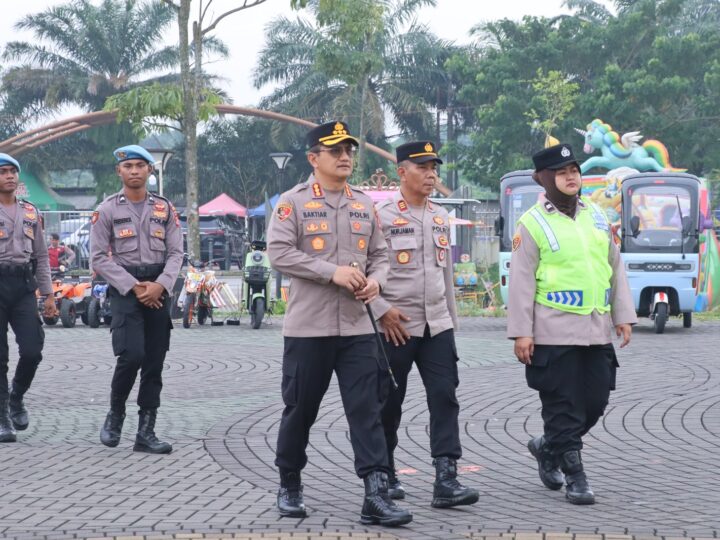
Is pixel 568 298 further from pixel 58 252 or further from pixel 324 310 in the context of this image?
pixel 58 252

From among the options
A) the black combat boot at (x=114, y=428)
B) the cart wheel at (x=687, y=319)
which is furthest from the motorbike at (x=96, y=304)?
the black combat boot at (x=114, y=428)

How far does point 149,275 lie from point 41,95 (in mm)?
51153

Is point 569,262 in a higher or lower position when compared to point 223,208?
lower

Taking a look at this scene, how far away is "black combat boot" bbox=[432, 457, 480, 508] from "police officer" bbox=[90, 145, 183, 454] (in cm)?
229

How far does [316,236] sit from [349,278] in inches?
11.8

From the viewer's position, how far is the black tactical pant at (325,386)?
5.95 metres

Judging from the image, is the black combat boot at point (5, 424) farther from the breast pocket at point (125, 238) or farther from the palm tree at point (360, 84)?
the palm tree at point (360, 84)

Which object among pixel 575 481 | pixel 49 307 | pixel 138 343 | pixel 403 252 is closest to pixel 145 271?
pixel 138 343

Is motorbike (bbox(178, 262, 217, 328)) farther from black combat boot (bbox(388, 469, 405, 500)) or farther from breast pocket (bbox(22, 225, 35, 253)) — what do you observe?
black combat boot (bbox(388, 469, 405, 500))

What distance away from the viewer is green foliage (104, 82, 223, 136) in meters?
22.5

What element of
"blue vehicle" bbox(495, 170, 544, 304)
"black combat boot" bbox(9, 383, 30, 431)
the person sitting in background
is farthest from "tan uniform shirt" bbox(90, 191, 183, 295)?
the person sitting in background

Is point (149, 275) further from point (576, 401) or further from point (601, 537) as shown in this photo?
point (601, 537)

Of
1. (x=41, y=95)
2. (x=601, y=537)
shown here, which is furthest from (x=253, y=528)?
(x=41, y=95)

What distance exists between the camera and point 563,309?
6.45 m
